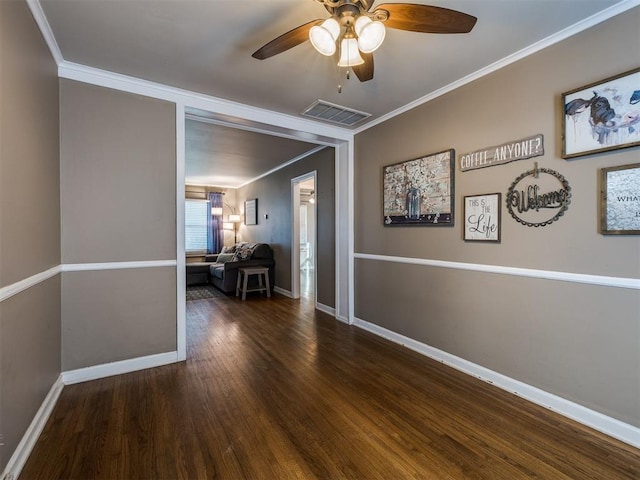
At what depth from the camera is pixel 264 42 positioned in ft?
6.82

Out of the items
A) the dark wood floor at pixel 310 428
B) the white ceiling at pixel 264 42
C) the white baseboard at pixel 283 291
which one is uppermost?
the white ceiling at pixel 264 42

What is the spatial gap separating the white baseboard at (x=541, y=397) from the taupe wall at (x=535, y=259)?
0.14 ft

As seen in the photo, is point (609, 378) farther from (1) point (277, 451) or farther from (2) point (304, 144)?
(2) point (304, 144)

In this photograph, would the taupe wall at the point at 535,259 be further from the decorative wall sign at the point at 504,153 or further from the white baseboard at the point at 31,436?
the white baseboard at the point at 31,436

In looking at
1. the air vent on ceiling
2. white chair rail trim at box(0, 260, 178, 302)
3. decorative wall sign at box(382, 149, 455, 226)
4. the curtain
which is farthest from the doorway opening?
white chair rail trim at box(0, 260, 178, 302)

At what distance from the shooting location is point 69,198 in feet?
7.78

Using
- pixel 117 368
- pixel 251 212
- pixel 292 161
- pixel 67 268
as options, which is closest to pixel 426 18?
pixel 67 268

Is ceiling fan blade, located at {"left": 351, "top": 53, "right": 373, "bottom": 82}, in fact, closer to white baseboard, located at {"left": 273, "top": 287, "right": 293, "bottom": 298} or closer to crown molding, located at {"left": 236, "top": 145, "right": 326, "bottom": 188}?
crown molding, located at {"left": 236, "top": 145, "right": 326, "bottom": 188}

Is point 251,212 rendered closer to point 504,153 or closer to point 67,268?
point 67,268

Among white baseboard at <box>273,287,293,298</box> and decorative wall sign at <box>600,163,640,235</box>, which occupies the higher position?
decorative wall sign at <box>600,163,640,235</box>

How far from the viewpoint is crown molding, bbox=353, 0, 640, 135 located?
68.5 inches

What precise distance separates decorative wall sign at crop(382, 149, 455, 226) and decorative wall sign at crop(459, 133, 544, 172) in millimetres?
155

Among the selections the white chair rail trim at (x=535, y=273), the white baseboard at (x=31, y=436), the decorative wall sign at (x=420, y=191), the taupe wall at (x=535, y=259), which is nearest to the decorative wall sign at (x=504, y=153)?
the taupe wall at (x=535, y=259)

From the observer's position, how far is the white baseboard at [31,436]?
1.45 m
